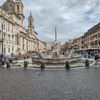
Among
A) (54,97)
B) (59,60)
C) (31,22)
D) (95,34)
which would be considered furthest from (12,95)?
(31,22)

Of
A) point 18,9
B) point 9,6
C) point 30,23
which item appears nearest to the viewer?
point 9,6

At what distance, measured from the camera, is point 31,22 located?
169250 millimetres

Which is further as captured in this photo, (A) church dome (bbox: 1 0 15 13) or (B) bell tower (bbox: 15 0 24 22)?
(B) bell tower (bbox: 15 0 24 22)

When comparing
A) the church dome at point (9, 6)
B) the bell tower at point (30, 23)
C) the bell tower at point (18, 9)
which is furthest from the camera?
the bell tower at point (30, 23)

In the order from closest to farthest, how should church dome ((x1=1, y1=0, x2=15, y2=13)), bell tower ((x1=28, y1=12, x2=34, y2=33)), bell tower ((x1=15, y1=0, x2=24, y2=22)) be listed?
1. church dome ((x1=1, y1=0, x2=15, y2=13))
2. bell tower ((x1=15, y1=0, x2=24, y2=22))
3. bell tower ((x1=28, y1=12, x2=34, y2=33))

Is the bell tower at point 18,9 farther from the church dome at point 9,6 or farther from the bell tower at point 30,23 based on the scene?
the bell tower at point 30,23

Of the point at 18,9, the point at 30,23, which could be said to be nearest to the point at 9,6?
the point at 18,9

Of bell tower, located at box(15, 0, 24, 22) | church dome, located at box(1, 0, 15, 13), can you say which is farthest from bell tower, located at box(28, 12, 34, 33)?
church dome, located at box(1, 0, 15, 13)

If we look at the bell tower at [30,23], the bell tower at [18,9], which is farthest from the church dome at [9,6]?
the bell tower at [30,23]

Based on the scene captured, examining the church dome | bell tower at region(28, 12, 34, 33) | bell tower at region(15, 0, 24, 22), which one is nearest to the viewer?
the church dome

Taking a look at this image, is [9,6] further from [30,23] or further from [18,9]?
[30,23]

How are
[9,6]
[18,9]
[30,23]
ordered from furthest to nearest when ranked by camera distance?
[30,23] < [18,9] < [9,6]

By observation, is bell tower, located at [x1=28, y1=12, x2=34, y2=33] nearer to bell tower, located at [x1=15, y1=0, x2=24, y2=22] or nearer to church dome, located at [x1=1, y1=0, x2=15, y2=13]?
bell tower, located at [x1=15, y1=0, x2=24, y2=22]

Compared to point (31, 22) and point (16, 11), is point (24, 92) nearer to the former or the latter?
point (16, 11)
